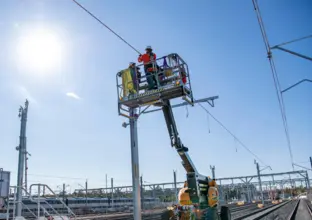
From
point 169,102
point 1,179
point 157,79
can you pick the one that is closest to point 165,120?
point 169,102

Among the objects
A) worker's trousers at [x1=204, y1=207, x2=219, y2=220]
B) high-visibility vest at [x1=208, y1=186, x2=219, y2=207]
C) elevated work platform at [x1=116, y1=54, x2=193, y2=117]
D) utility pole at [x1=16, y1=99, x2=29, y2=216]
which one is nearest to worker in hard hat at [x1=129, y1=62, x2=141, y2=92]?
elevated work platform at [x1=116, y1=54, x2=193, y2=117]

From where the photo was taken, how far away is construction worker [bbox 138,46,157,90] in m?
10.0

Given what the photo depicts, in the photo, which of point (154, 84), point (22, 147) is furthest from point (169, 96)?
point (22, 147)

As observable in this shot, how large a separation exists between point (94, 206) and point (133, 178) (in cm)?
4468

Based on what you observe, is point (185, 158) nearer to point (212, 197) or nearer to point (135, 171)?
point (212, 197)

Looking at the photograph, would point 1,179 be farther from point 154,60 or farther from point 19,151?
point 154,60

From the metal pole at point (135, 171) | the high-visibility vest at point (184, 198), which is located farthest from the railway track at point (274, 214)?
the metal pole at point (135, 171)

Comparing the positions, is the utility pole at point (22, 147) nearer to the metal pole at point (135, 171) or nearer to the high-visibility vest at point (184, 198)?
the metal pole at point (135, 171)

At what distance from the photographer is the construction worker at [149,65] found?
1003cm

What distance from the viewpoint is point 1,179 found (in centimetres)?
1213

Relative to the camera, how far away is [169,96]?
970 centimetres

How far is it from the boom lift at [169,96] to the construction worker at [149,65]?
13 centimetres

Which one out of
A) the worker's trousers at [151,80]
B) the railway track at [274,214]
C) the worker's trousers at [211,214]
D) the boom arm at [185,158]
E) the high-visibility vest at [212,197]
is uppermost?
the worker's trousers at [151,80]

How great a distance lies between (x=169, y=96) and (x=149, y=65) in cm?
156
